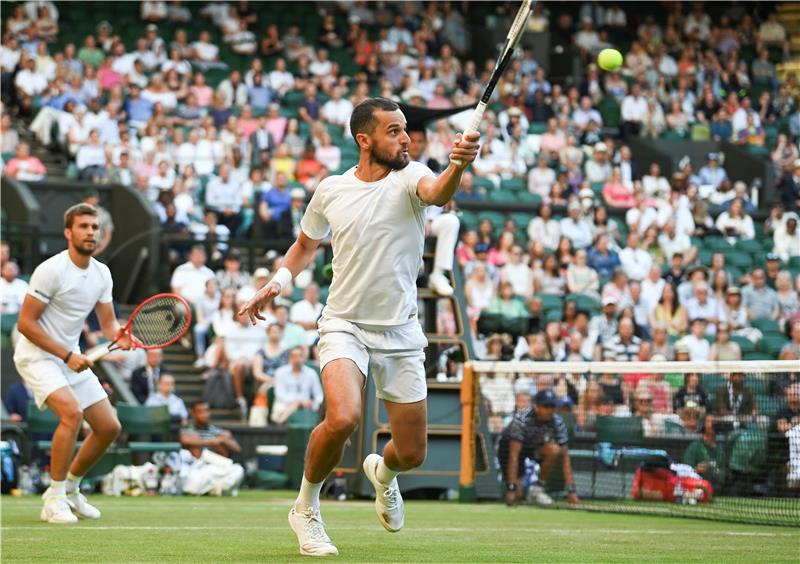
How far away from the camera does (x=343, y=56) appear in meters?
27.3

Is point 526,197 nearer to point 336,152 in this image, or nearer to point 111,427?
point 336,152

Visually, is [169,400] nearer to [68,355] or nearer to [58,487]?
[58,487]

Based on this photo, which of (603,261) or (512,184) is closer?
(603,261)

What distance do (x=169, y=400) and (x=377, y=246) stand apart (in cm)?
994

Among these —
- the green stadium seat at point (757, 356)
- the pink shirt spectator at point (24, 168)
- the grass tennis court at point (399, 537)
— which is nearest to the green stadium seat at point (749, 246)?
the green stadium seat at point (757, 356)

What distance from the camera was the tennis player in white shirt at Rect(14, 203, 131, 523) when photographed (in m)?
9.73

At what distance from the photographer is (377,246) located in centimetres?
727

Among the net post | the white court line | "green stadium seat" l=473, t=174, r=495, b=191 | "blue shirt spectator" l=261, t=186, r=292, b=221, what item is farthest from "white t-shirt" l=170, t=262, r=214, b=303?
the white court line

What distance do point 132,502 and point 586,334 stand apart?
27.9 ft

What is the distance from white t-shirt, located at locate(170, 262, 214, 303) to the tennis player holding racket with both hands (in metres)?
8.75

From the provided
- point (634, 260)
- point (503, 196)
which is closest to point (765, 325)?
point (634, 260)

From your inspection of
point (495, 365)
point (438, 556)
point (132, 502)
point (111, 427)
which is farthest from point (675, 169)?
point (438, 556)

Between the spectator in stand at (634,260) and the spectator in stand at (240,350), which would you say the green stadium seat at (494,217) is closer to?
the spectator in stand at (634,260)

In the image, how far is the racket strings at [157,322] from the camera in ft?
32.3
